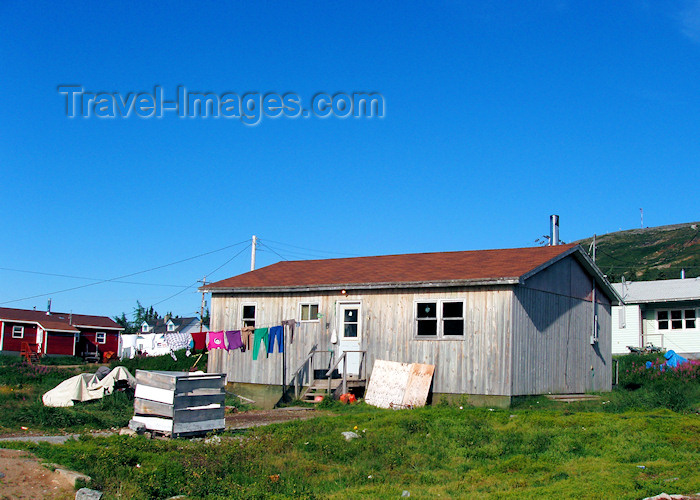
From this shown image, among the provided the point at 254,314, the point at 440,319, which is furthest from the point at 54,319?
the point at 440,319

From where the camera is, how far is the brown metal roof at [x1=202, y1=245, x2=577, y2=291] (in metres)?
20.5

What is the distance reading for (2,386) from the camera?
23297 mm

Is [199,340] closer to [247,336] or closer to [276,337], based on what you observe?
[247,336]

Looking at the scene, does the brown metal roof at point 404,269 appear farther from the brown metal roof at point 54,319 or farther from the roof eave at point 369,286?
the brown metal roof at point 54,319

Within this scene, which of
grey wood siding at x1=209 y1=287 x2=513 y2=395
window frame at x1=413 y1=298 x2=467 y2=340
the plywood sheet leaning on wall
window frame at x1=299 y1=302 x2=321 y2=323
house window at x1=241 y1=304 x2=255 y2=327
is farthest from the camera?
house window at x1=241 y1=304 x2=255 y2=327

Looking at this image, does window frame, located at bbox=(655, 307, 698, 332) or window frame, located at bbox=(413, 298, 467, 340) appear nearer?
window frame, located at bbox=(413, 298, 467, 340)

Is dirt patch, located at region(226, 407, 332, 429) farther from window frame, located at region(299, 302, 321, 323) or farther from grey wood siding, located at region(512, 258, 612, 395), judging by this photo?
grey wood siding, located at region(512, 258, 612, 395)

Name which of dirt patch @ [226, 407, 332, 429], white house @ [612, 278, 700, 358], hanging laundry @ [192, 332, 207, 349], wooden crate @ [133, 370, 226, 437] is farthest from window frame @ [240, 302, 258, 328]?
white house @ [612, 278, 700, 358]

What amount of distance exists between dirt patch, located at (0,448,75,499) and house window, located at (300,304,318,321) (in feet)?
43.2

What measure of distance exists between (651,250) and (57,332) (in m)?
96.1

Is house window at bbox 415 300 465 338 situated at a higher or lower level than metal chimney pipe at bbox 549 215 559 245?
lower

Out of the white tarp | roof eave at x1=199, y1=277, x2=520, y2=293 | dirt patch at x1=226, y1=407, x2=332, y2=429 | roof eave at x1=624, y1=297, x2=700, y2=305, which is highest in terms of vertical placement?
roof eave at x1=624, y1=297, x2=700, y2=305

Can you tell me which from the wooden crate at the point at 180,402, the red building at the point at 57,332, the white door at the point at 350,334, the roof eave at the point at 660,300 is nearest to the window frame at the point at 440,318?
the white door at the point at 350,334

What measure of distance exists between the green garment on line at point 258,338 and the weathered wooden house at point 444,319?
1.32 ft
